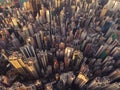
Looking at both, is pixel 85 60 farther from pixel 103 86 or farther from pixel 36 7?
pixel 36 7

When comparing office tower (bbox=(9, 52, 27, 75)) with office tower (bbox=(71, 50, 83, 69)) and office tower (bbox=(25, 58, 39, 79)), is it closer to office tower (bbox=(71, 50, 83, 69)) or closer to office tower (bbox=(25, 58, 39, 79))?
office tower (bbox=(25, 58, 39, 79))

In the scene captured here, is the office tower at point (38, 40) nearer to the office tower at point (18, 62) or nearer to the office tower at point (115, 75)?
the office tower at point (18, 62)

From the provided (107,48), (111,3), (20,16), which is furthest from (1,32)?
(111,3)

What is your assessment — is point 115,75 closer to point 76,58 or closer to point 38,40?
point 76,58

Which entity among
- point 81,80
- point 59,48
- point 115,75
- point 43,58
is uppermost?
point 43,58

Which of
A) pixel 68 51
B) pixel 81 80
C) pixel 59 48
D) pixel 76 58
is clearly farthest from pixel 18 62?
pixel 76 58

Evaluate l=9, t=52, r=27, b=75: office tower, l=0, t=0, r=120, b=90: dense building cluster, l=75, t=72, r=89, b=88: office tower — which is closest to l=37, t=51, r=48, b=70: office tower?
l=0, t=0, r=120, b=90: dense building cluster

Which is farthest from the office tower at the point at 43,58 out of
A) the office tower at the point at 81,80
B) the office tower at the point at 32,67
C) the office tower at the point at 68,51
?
the office tower at the point at 81,80

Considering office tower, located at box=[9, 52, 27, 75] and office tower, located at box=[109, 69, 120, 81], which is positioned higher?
office tower, located at box=[9, 52, 27, 75]

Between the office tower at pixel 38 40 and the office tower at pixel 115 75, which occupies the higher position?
the office tower at pixel 38 40

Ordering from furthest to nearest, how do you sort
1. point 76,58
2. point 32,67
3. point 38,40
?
point 38,40, point 76,58, point 32,67
